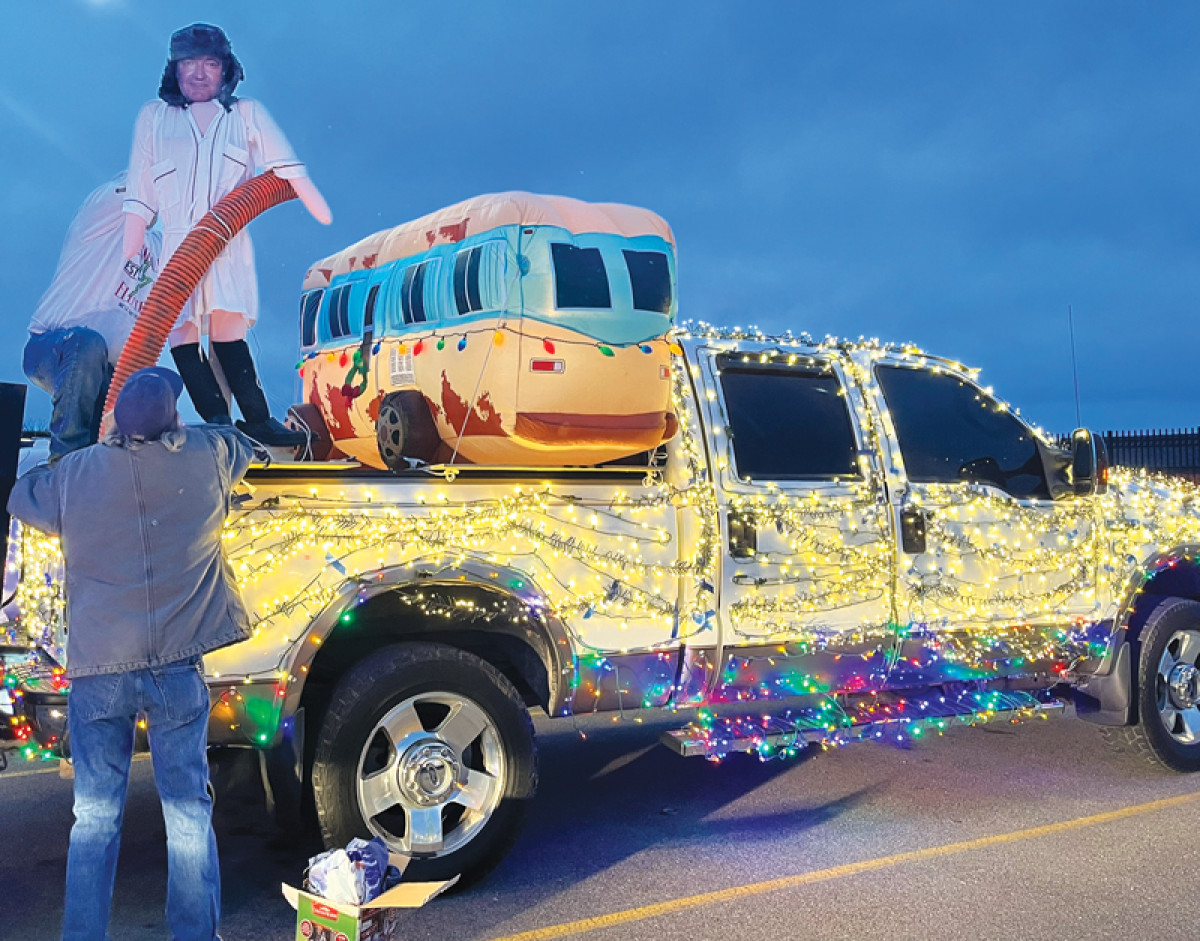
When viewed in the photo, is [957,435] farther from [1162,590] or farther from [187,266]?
[187,266]

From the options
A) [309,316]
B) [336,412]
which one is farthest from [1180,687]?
[309,316]

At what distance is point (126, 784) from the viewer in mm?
3393

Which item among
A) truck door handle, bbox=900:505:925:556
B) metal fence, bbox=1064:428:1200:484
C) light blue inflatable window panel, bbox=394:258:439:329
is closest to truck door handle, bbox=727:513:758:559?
truck door handle, bbox=900:505:925:556

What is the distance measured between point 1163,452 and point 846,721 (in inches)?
678

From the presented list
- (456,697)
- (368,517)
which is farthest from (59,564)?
(456,697)

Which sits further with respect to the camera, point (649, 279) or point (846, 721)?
point (846, 721)

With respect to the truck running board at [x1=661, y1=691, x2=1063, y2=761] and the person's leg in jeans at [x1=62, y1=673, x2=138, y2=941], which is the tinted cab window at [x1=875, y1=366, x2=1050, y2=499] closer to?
the truck running board at [x1=661, y1=691, x2=1063, y2=761]

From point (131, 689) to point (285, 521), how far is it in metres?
0.81

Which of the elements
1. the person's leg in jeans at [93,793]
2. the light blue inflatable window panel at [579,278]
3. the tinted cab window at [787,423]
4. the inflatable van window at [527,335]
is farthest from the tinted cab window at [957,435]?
the person's leg in jeans at [93,793]

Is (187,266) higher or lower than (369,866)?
higher

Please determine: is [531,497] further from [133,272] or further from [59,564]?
[133,272]

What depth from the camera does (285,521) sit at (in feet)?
13.0

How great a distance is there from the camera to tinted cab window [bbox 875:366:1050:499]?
5703 mm

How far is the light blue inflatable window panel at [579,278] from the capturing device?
4.46 meters
